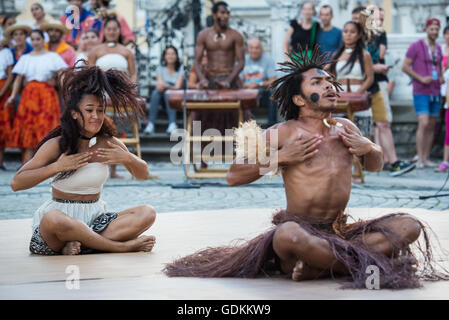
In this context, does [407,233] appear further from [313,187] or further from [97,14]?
[97,14]

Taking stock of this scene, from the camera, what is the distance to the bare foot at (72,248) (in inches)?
176

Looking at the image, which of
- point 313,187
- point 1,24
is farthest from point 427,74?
point 313,187

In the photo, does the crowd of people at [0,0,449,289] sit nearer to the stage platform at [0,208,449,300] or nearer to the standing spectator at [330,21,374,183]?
the stage platform at [0,208,449,300]

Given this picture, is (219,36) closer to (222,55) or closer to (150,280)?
(222,55)

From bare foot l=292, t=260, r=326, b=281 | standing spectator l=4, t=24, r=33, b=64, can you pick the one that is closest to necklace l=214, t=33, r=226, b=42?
standing spectator l=4, t=24, r=33, b=64

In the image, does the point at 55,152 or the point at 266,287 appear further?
the point at 55,152

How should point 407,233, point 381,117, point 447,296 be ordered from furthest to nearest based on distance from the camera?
point 381,117 → point 407,233 → point 447,296

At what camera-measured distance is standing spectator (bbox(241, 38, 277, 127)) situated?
37.2ft

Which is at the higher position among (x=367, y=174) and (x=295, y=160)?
(x=295, y=160)

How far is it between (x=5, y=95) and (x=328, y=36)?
4.48 m

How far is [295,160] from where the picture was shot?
154 inches

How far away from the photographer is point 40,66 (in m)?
9.93

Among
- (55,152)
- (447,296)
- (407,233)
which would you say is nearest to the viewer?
(447,296)

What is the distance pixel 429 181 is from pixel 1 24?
22.5ft
